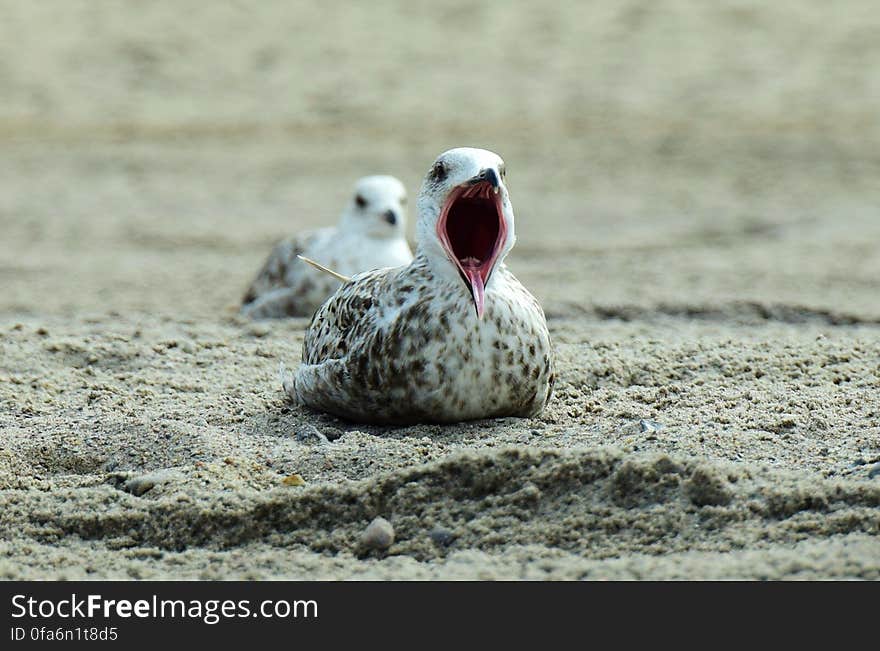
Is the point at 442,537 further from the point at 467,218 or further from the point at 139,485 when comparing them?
the point at 467,218

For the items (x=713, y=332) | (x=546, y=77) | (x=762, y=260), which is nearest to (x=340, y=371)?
(x=713, y=332)

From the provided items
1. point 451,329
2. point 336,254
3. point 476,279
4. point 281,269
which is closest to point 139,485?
point 451,329

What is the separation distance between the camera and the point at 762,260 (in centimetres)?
938

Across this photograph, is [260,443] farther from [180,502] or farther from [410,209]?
[410,209]

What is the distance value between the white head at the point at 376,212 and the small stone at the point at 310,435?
10.7 ft

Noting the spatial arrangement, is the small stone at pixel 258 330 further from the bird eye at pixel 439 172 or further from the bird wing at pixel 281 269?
the bird eye at pixel 439 172

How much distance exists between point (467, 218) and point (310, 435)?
2.91ft

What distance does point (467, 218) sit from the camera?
452 centimetres

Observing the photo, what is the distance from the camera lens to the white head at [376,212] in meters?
7.72

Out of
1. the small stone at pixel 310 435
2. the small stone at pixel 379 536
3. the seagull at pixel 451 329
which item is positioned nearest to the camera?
the small stone at pixel 379 536

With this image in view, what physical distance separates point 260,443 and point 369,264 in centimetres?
308

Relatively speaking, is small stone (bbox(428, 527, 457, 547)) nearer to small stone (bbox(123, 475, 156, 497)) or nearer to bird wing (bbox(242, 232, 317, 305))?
small stone (bbox(123, 475, 156, 497))

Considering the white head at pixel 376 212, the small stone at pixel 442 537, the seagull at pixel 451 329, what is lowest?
the small stone at pixel 442 537

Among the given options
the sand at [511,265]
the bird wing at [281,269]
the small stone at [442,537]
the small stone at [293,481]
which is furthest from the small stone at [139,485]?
the bird wing at [281,269]
